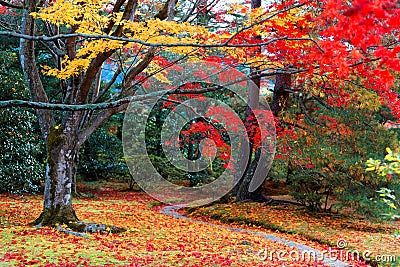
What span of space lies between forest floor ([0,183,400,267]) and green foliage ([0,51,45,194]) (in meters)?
0.71

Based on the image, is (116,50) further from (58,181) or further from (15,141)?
(15,141)

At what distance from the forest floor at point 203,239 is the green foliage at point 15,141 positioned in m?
0.71

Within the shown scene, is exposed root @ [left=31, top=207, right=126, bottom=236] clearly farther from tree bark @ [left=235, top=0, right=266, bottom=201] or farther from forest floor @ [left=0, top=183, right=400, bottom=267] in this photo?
tree bark @ [left=235, top=0, right=266, bottom=201]

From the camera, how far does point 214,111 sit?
486 inches

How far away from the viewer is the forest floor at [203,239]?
558cm

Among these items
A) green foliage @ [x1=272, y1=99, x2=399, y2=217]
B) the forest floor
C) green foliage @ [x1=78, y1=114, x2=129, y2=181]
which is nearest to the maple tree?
green foliage @ [x1=272, y1=99, x2=399, y2=217]

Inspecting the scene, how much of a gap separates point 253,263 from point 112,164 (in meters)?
12.0

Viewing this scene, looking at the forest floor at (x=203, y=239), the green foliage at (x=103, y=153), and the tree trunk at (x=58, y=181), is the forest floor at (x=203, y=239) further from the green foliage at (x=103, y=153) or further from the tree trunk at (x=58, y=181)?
the green foliage at (x=103, y=153)

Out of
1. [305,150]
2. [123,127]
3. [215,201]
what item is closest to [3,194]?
[123,127]

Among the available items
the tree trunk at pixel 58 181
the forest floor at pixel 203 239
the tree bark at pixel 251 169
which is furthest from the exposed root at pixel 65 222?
the tree bark at pixel 251 169

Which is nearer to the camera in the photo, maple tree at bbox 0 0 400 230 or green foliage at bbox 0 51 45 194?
maple tree at bbox 0 0 400 230

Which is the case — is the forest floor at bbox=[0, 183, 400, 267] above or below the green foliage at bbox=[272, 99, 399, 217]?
below

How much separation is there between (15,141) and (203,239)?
6469mm

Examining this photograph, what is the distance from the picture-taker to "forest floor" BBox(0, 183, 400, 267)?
5582mm
